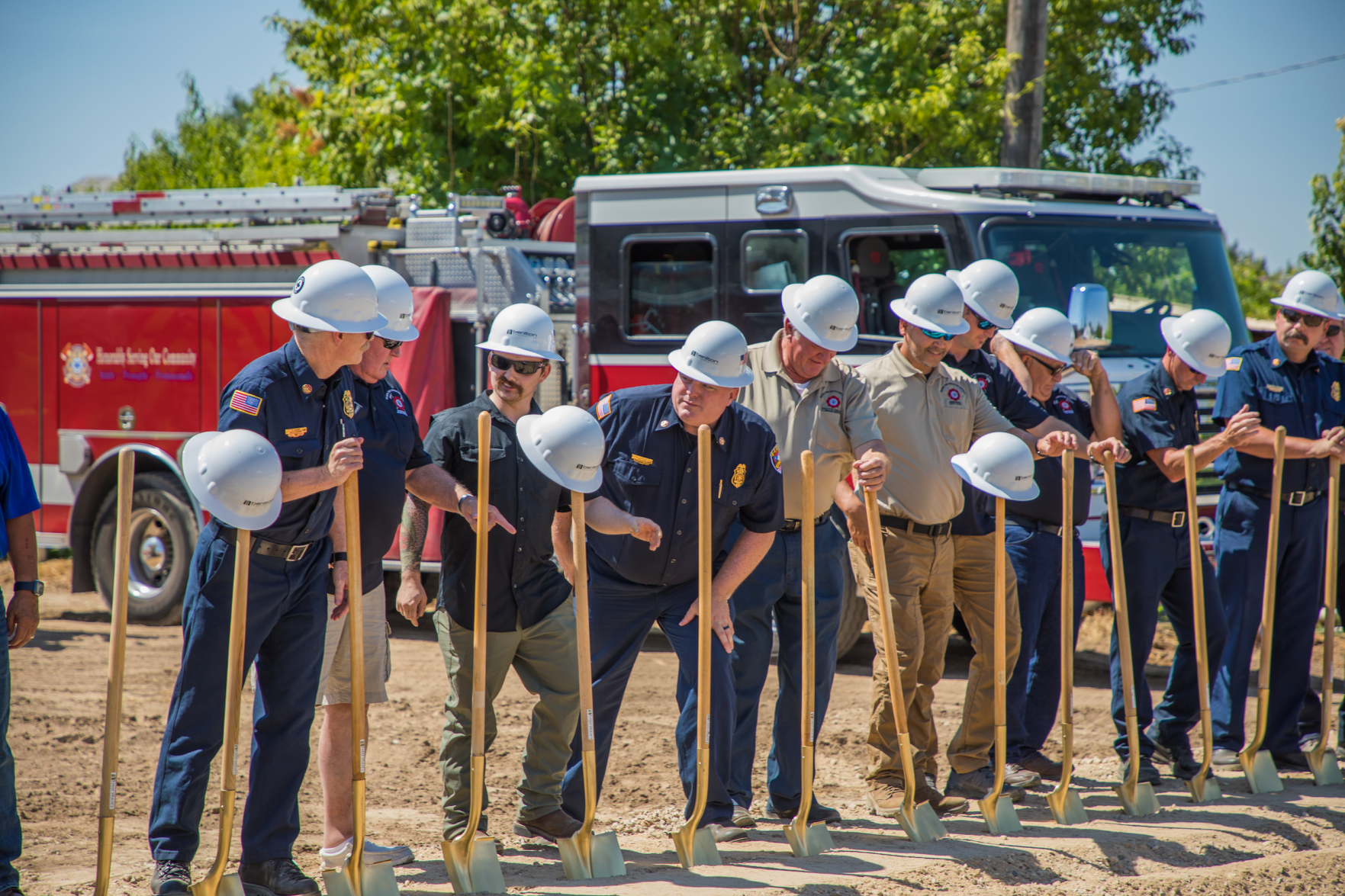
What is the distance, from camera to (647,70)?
13.7 m

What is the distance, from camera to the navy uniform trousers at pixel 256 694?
385cm

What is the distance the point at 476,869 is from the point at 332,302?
1.91 meters

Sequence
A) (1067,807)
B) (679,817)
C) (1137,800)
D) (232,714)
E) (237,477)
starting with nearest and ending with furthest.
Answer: (237,477) < (232,714) < (1067,807) < (1137,800) < (679,817)

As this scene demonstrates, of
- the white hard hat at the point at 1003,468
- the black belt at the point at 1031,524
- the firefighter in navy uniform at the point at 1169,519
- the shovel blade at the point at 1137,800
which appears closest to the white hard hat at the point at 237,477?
the white hard hat at the point at 1003,468

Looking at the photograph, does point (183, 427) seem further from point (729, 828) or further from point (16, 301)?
point (729, 828)

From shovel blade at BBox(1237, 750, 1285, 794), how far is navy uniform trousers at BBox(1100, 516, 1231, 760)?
0.91ft

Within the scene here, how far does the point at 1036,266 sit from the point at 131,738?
569 centimetres

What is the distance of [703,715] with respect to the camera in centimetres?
441

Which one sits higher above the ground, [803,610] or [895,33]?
[895,33]

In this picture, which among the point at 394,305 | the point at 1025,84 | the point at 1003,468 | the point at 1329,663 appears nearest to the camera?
the point at 394,305

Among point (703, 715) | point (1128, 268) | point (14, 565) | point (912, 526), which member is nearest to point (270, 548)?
point (14, 565)

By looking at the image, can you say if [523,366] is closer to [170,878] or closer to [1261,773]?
[170,878]

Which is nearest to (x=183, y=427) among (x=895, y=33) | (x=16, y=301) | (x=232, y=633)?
(x=16, y=301)

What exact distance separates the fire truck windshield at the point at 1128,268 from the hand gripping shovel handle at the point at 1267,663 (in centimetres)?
180
